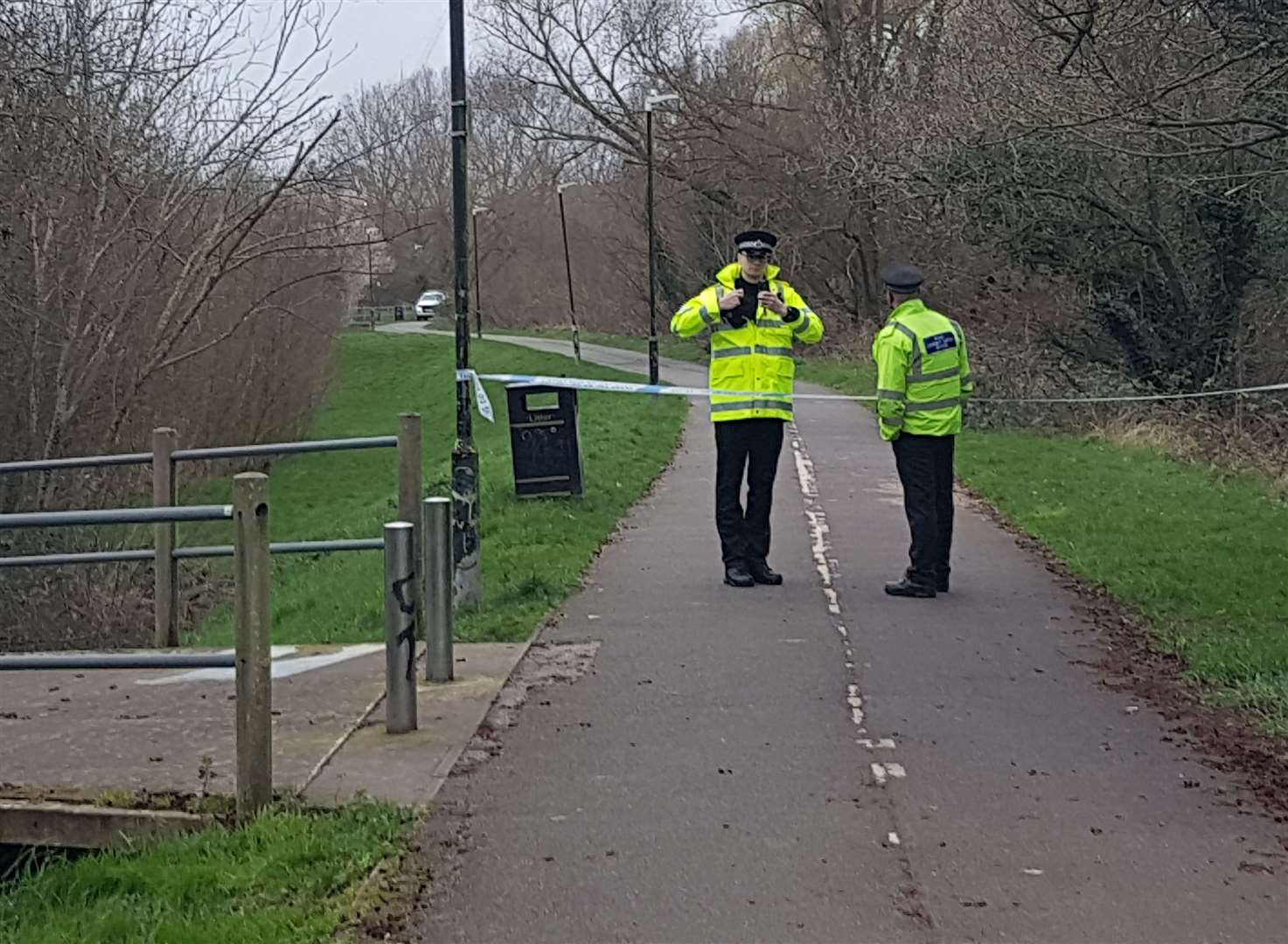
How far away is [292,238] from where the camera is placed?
57.4 ft

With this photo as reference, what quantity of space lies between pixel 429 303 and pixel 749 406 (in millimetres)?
68521

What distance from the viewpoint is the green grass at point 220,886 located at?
14.3 feet

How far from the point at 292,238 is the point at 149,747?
39.4 ft

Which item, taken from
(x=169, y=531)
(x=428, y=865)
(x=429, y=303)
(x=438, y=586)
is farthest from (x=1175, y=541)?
(x=429, y=303)

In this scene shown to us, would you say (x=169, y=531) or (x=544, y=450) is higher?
(x=544, y=450)

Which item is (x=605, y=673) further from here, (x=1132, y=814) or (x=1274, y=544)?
(x=1274, y=544)

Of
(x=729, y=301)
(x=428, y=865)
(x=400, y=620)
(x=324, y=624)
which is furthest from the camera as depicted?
(x=324, y=624)

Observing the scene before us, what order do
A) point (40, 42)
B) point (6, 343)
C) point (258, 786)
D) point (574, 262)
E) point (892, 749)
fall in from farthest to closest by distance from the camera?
point (574, 262)
point (6, 343)
point (40, 42)
point (892, 749)
point (258, 786)

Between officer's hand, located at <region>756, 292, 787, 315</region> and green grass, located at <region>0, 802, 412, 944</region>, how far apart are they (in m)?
4.68

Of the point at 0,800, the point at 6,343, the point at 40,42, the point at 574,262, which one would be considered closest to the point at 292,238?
the point at 6,343

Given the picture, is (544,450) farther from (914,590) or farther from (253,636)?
(253,636)

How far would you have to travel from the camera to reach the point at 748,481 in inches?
375

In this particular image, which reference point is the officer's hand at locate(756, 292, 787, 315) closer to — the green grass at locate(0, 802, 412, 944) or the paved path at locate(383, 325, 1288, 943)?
the paved path at locate(383, 325, 1288, 943)

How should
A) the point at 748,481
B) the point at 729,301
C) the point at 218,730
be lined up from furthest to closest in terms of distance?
the point at 748,481 < the point at 729,301 < the point at 218,730
